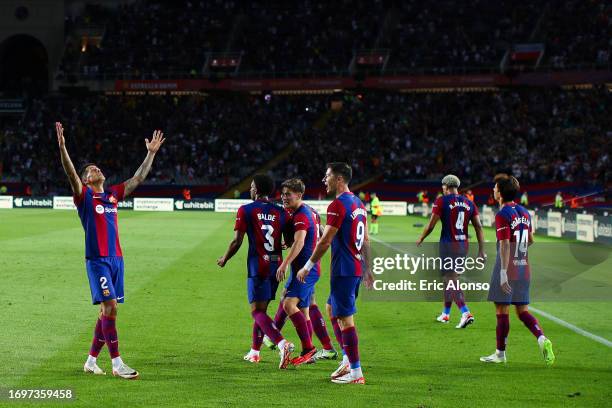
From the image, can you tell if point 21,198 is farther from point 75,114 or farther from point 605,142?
point 605,142

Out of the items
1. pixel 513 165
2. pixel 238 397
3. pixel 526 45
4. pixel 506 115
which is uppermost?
pixel 526 45

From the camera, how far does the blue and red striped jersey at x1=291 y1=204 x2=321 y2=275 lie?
9.72 meters

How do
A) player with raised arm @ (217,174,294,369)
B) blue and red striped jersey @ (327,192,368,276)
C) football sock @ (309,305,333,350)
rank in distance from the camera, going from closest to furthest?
blue and red striped jersey @ (327,192,368,276), player with raised arm @ (217,174,294,369), football sock @ (309,305,333,350)

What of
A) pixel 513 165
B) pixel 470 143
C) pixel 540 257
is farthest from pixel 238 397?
pixel 470 143

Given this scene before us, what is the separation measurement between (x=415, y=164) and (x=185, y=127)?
19.9 meters

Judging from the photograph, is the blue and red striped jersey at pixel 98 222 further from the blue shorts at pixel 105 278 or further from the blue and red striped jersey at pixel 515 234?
the blue and red striped jersey at pixel 515 234

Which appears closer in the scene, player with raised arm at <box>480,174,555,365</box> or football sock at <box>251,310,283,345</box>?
football sock at <box>251,310,283,345</box>

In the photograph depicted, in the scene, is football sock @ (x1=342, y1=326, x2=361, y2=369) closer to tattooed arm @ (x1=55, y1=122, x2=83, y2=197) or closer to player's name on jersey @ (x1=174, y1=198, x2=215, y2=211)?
tattooed arm @ (x1=55, y1=122, x2=83, y2=197)

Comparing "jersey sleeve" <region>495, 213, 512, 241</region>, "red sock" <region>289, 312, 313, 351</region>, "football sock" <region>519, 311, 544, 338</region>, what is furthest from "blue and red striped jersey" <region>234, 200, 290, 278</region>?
"football sock" <region>519, 311, 544, 338</region>

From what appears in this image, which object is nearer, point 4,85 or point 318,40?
point 318,40

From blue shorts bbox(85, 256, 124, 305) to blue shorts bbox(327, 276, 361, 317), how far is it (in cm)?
233

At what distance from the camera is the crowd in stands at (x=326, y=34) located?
211 ft

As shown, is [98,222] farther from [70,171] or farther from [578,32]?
[578,32]

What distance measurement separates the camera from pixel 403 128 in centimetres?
6394
